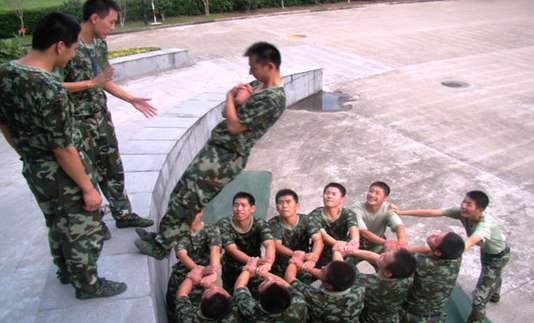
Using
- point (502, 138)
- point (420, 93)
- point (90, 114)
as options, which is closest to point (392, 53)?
point (420, 93)

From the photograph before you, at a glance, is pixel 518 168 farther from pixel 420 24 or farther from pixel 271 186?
pixel 420 24

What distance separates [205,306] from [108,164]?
5.41ft

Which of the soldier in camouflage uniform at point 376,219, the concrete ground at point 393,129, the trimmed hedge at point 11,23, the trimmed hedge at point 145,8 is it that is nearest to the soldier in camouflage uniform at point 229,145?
the concrete ground at point 393,129

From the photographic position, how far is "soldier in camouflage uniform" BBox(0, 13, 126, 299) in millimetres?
2428

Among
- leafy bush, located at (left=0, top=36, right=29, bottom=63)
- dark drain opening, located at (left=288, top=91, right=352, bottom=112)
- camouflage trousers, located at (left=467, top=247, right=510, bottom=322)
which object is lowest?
camouflage trousers, located at (left=467, top=247, right=510, bottom=322)

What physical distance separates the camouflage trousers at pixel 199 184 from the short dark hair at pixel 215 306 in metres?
0.72

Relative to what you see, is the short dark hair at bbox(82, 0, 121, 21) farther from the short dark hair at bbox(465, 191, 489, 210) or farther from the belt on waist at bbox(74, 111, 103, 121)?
the short dark hair at bbox(465, 191, 489, 210)

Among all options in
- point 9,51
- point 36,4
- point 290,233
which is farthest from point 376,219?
point 36,4

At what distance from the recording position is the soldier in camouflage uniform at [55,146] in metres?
2.43

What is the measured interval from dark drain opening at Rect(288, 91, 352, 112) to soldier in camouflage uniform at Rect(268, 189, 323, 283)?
5871 millimetres

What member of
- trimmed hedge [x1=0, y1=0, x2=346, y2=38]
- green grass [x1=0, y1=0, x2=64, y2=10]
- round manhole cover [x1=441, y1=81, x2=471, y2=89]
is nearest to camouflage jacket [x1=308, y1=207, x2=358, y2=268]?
round manhole cover [x1=441, y1=81, x2=471, y2=89]

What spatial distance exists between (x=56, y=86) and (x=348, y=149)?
19.1 ft

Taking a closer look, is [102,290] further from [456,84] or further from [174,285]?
[456,84]

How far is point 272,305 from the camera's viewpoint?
286cm
